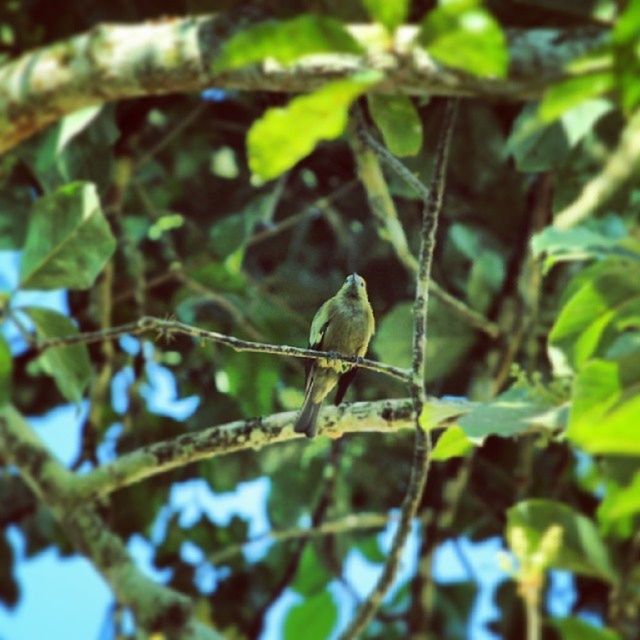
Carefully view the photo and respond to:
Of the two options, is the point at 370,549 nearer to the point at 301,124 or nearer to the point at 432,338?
the point at 432,338

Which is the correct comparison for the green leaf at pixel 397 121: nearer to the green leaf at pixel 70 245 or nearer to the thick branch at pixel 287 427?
the thick branch at pixel 287 427

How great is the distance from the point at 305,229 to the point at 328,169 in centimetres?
17

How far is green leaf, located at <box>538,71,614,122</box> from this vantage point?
0.83 meters

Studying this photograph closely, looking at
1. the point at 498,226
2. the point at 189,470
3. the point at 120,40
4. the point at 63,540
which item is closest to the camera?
the point at 120,40

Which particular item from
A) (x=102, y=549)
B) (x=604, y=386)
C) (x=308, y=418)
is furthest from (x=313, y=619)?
(x=604, y=386)

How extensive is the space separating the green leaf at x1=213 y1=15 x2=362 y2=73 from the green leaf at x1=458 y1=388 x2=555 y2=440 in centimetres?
80

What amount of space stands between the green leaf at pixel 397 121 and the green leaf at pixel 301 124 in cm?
68

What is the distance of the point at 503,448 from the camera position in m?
3.29

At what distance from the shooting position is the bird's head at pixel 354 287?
207 cm

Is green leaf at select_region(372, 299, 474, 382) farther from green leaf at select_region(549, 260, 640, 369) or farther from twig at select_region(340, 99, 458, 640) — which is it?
green leaf at select_region(549, 260, 640, 369)

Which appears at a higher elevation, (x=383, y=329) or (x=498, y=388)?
(x=498, y=388)

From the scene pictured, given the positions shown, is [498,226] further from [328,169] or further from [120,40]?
[120,40]

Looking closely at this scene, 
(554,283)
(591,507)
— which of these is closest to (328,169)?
(554,283)

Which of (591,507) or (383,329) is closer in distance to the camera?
(383,329)
